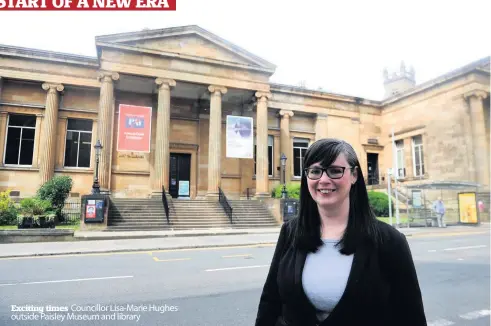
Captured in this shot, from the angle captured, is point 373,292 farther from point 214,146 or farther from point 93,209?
point 214,146

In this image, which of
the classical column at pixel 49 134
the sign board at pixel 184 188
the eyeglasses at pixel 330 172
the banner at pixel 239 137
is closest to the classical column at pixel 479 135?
the banner at pixel 239 137

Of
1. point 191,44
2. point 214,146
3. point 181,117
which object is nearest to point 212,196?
point 214,146

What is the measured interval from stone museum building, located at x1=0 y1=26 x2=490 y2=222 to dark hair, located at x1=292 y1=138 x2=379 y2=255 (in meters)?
19.4

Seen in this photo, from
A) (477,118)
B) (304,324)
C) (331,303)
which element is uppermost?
(477,118)

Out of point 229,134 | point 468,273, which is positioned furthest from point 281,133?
point 468,273

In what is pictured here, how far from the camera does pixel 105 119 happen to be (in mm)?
20484

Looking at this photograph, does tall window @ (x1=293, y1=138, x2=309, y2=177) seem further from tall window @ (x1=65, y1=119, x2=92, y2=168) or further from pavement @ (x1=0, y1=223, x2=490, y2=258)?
tall window @ (x1=65, y1=119, x2=92, y2=168)

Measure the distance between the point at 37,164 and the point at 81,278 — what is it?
18077mm

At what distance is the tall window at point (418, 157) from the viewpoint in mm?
28941

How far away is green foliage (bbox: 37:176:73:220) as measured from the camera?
700 inches

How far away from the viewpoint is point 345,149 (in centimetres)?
199

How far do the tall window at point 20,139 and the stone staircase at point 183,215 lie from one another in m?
7.69

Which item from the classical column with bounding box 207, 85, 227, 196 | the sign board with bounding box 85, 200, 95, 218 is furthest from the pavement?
the classical column with bounding box 207, 85, 227, 196

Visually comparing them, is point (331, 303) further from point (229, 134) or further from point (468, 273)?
point (229, 134)
